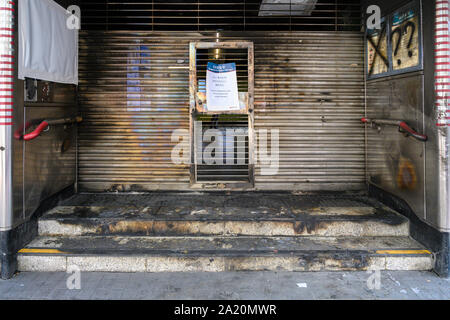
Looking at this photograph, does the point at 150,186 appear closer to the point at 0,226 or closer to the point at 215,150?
the point at 215,150

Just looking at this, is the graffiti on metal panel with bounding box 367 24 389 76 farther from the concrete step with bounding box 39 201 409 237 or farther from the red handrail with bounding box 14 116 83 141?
the red handrail with bounding box 14 116 83 141

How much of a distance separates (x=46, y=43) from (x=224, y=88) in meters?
3.24

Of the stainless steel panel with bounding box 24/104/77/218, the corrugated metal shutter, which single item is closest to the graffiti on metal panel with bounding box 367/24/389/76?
the corrugated metal shutter

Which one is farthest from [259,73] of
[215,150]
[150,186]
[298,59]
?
[150,186]

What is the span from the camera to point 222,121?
23.8ft

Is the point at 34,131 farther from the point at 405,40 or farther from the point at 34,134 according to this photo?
the point at 405,40

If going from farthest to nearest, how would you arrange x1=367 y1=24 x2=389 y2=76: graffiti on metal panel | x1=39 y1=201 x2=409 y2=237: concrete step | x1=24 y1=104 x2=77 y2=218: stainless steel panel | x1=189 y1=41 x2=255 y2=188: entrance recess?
1. x1=189 y1=41 x2=255 y2=188: entrance recess
2. x1=367 y1=24 x2=389 y2=76: graffiti on metal panel
3. x1=39 y1=201 x2=409 y2=237: concrete step
4. x1=24 y1=104 x2=77 y2=218: stainless steel panel

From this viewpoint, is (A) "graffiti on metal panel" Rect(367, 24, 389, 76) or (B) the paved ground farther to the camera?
(A) "graffiti on metal panel" Rect(367, 24, 389, 76)

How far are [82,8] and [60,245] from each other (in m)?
4.74

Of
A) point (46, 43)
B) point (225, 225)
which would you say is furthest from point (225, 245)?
point (46, 43)

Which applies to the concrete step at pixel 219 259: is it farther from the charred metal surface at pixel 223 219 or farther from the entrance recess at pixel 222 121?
the entrance recess at pixel 222 121

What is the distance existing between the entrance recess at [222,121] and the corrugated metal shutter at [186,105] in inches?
6.4

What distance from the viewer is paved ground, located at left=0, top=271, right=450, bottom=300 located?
4.15 m

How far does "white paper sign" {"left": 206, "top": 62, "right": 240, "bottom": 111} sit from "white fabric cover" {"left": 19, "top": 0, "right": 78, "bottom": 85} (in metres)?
2.59
